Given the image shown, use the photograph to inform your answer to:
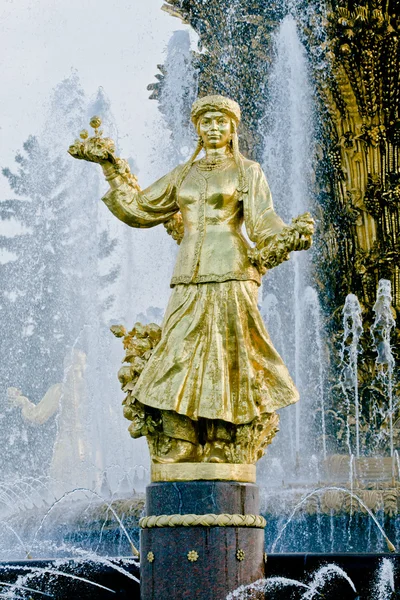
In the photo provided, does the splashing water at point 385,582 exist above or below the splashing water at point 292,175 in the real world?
below

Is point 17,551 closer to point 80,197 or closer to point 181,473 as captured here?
point 181,473

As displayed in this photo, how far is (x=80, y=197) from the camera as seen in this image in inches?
981

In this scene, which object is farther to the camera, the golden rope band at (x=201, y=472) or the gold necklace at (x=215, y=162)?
the gold necklace at (x=215, y=162)

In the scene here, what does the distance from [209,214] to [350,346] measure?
28.4 ft

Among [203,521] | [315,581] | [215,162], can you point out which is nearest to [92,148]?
[215,162]

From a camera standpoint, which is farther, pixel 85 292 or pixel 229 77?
→ pixel 85 292

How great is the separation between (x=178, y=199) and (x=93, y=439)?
1169 cm

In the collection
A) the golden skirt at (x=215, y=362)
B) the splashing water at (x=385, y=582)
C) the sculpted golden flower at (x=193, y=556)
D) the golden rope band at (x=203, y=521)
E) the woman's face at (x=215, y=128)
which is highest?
the woman's face at (x=215, y=128)

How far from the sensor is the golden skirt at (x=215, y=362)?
6.14 m

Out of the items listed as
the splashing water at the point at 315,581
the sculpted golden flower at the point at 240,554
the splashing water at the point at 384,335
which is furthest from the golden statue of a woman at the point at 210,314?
the splashing water at the point at 384,335

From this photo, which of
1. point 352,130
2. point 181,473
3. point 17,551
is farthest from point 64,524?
point 352,130

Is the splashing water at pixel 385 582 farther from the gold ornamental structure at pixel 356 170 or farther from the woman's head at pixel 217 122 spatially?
the gold ornamental structure at pixel 356 170

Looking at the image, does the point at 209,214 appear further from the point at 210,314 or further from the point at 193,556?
the point at 193,556

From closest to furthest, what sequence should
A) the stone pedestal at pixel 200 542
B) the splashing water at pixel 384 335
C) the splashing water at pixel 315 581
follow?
the stone pedestal at pixel 200 542 < the splashing water at pixel 315 581 < the splashing water at pixel 384 335
